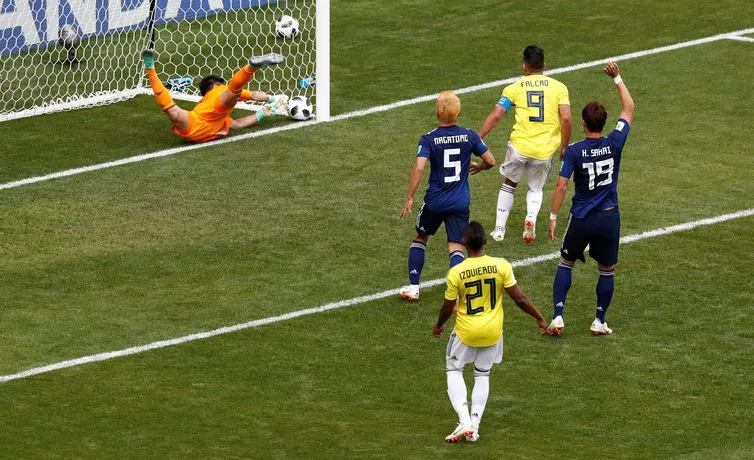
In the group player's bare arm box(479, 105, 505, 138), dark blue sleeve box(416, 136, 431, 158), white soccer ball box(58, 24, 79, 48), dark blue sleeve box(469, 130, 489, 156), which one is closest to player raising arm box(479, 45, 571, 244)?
player's bare arm box(479, 105, 505, 138)

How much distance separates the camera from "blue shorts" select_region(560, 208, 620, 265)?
14.4m

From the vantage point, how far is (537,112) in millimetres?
16938

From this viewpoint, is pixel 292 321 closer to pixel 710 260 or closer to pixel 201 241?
pixel 201 241

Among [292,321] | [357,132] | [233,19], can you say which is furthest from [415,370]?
[233,19]

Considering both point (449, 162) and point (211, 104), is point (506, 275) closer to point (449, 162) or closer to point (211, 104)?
point (449, 162)

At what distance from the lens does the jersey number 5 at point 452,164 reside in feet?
48.9

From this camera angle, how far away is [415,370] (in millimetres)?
14070

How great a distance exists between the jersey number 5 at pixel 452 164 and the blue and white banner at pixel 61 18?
30.0 ft

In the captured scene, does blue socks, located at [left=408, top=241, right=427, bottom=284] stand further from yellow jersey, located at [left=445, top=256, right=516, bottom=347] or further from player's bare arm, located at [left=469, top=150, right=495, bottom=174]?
yellow jersey, located at [left=445, top=256, right=516, bottom=347]

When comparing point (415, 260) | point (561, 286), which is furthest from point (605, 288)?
point (415, 260)

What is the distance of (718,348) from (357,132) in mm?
7618

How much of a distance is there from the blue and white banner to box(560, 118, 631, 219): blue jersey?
1004cm

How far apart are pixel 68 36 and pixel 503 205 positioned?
330 inches

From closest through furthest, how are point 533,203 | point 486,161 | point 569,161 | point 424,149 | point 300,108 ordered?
point 569,161 → point 424,149 → point 486,161 → point 533,203 → point 300,108
